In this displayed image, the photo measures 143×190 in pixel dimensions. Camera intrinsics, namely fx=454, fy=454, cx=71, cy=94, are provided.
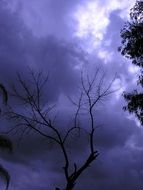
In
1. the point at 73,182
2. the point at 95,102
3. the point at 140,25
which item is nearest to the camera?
the point at 73,182

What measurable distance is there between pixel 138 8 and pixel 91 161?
12166 mm

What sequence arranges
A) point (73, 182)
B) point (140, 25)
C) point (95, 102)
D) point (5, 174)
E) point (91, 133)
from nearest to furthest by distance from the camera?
point (5, 174) → point (73, 182) → point (91, 133) → point (95, 102) → point (140, 25)

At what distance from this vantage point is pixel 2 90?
53.6 ft

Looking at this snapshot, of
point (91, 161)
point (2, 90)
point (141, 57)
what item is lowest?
point (91, 161)

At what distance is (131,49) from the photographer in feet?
88.3

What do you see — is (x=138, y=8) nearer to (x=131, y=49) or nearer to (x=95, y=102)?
(x=131, y=49)

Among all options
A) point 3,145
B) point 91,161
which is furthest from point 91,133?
point 3,145

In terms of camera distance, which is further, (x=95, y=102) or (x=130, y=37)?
(x=130, y=37)

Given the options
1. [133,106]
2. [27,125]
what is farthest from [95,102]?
[133,106]

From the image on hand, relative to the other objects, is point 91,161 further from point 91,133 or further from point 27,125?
point 27,125

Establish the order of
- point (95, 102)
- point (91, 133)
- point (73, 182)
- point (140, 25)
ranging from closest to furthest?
1. point (73, 182)
2. point (91, 133)
3. point (95, 102)
4. point (140, 25)

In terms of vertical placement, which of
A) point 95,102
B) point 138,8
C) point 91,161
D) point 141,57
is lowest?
point 91,161

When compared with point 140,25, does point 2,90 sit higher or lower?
lower

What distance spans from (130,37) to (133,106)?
4069mm
